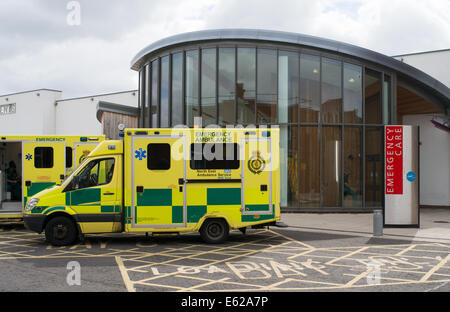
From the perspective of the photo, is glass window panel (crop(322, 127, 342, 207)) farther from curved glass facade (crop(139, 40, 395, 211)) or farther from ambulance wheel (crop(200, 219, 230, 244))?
ambulance wheel (crop(200, 219, 230, 244))

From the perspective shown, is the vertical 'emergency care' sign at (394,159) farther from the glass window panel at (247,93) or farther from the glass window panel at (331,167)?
the glass window panel at (247,93)

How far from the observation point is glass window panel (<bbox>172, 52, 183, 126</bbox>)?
720 inches

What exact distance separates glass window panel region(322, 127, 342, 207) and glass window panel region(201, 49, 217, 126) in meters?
4.62

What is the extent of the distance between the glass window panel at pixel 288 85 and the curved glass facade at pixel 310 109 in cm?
4

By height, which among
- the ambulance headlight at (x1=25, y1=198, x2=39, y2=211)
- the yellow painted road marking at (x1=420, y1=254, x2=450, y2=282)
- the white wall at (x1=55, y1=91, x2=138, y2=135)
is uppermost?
the white wall at (x1=55, y1=91, x2=138, y2=135)

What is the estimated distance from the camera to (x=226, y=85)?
17531 mm

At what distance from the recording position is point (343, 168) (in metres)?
17.0

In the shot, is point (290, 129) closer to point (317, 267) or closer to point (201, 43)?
point (201, 43)

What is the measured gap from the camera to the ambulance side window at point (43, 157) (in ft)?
40.3

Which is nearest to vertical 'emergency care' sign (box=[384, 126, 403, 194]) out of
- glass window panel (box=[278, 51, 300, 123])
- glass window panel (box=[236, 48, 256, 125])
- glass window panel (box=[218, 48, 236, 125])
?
glass window panel (box=[278, 51, 300, 123])

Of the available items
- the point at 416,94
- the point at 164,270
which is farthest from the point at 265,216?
the point at 416,94

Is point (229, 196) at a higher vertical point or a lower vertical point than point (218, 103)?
lower

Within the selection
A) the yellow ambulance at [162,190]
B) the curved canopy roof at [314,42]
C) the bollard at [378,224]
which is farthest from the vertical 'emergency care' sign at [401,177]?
the curved canopy roof at [314,42]
